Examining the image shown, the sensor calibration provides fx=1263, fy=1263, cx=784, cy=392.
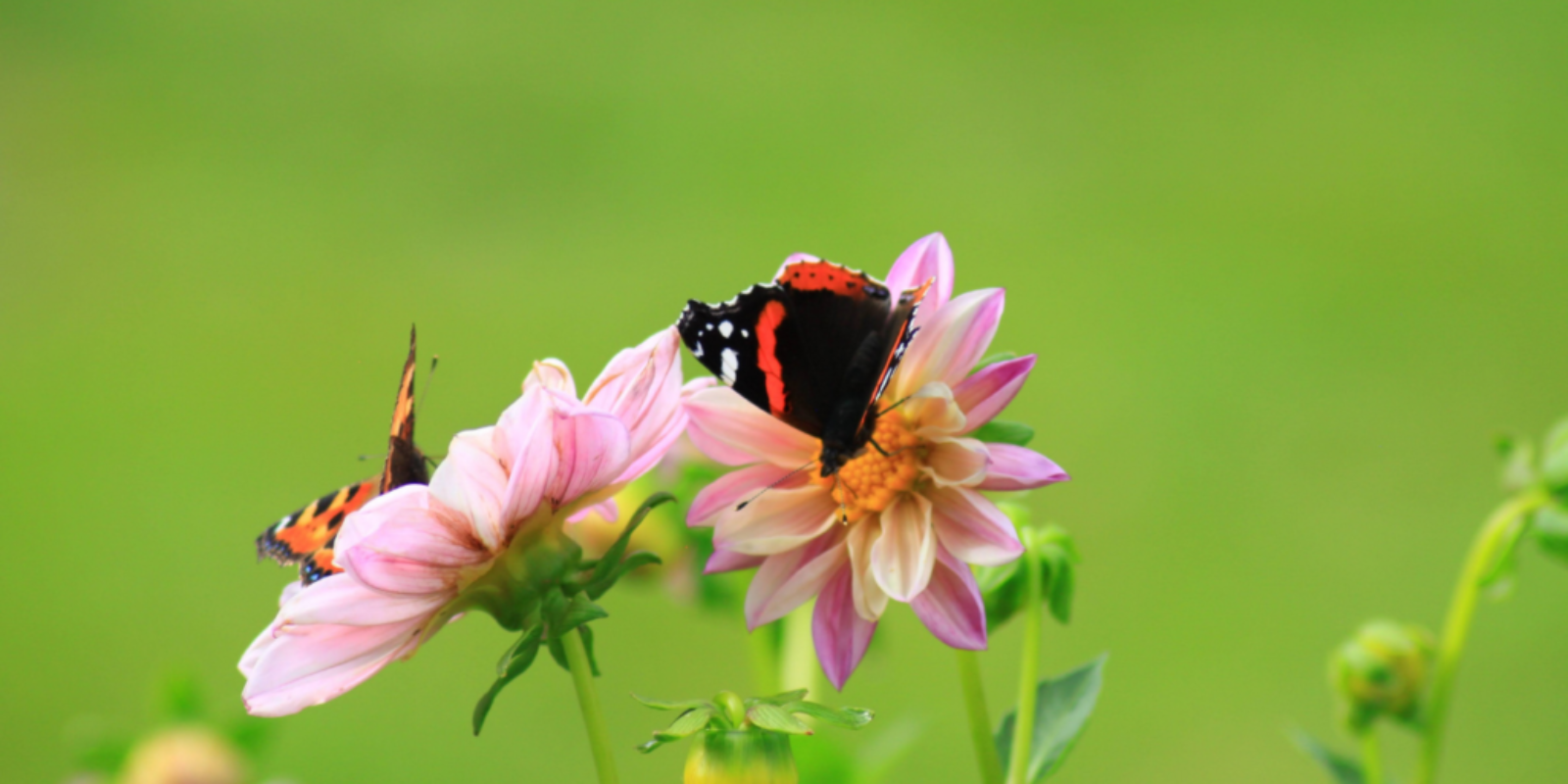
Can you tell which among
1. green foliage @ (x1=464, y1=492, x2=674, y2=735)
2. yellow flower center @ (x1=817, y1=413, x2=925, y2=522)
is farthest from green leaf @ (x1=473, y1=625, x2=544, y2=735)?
yellow flower center @ (x1=817, y1=413, x2=925, y2=522)

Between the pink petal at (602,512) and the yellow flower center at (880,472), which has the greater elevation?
the yellow flower center at (880,472)

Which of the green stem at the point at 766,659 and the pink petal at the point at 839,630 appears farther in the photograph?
the green stem at the point at 766,659

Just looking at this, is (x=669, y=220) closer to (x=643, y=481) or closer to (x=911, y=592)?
(x=643, y=481)

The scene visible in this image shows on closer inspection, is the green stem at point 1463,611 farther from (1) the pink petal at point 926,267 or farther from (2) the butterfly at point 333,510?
(2) the butterfly at point 333,510

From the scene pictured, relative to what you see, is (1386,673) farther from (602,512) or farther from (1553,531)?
(602,512)

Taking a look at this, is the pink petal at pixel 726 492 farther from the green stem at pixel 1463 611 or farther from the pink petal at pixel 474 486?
the green stem at pixel 1463 611

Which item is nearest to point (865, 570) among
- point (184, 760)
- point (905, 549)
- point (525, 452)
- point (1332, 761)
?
point (905, 549)

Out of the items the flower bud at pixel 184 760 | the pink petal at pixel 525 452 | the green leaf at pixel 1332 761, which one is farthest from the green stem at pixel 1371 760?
the flower bud at pixel 184 760

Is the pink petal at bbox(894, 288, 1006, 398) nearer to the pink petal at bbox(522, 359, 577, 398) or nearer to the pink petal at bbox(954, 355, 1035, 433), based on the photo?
the pink petal at bbox(954, 355, 1035, 433)

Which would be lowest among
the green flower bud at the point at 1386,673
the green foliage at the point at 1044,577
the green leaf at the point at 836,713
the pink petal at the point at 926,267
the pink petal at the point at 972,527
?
the green flower bud at the point at 1386,673
